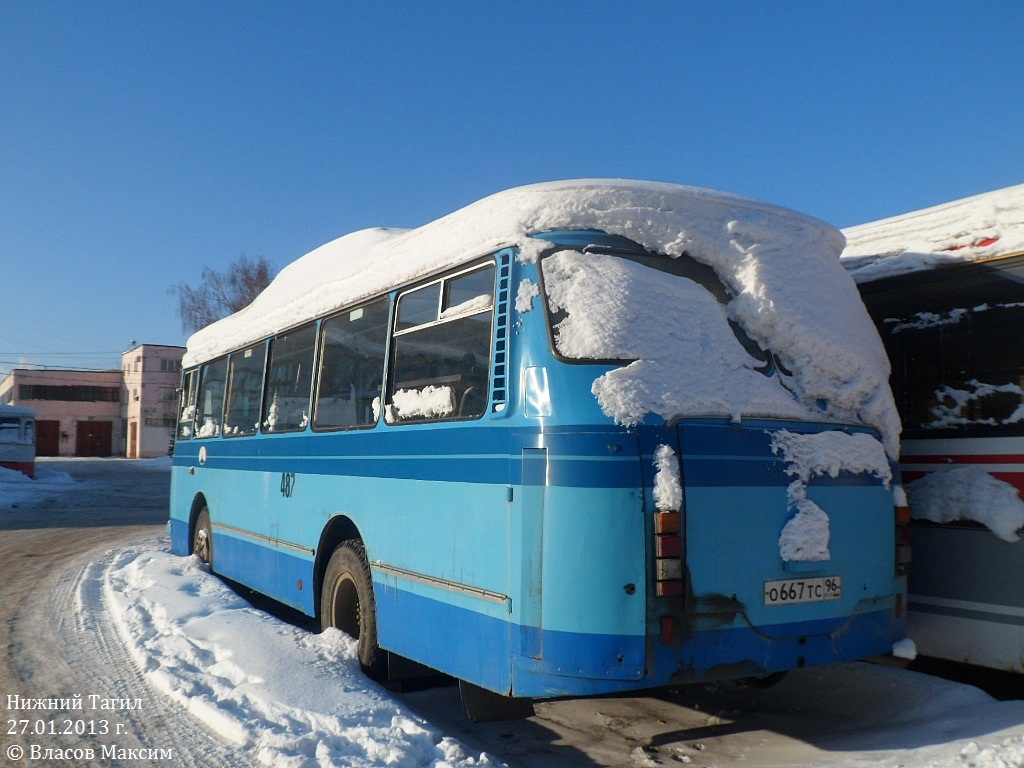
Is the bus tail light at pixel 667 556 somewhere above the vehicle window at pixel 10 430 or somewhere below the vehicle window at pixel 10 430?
below

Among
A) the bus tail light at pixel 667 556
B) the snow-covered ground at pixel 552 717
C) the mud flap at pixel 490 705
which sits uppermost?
the bus tail light at pixel 667 556

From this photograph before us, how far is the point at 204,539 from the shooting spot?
32.9ft

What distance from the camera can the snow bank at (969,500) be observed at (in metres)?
5.01

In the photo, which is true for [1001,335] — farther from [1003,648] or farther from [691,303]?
[691,303]

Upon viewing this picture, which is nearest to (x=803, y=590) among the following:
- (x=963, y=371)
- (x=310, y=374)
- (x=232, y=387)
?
(x=963, y=371)

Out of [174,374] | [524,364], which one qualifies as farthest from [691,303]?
[174,374]

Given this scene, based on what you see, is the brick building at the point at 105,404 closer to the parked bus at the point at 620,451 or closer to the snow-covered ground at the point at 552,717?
the snow-covered ground at the point at 552,717

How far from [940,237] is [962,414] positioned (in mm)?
1178

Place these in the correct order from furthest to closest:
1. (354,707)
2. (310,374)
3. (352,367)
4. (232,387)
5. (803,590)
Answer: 1. (232,387)
2. (310,374)
3. (352,367)
4. (354,707)
5. (803,590)

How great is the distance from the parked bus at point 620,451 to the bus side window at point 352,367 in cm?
7

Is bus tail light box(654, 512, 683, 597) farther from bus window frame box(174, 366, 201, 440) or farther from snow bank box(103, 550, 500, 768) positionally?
bus window frame box(174, 366, 201, 440)

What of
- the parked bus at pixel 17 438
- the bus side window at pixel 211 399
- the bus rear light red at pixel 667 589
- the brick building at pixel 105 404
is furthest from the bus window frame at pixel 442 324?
the brick building at pixel 105 404

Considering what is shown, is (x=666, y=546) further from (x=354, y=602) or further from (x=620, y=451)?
(x=354, y=602)

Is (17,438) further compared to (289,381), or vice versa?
(17,438)
